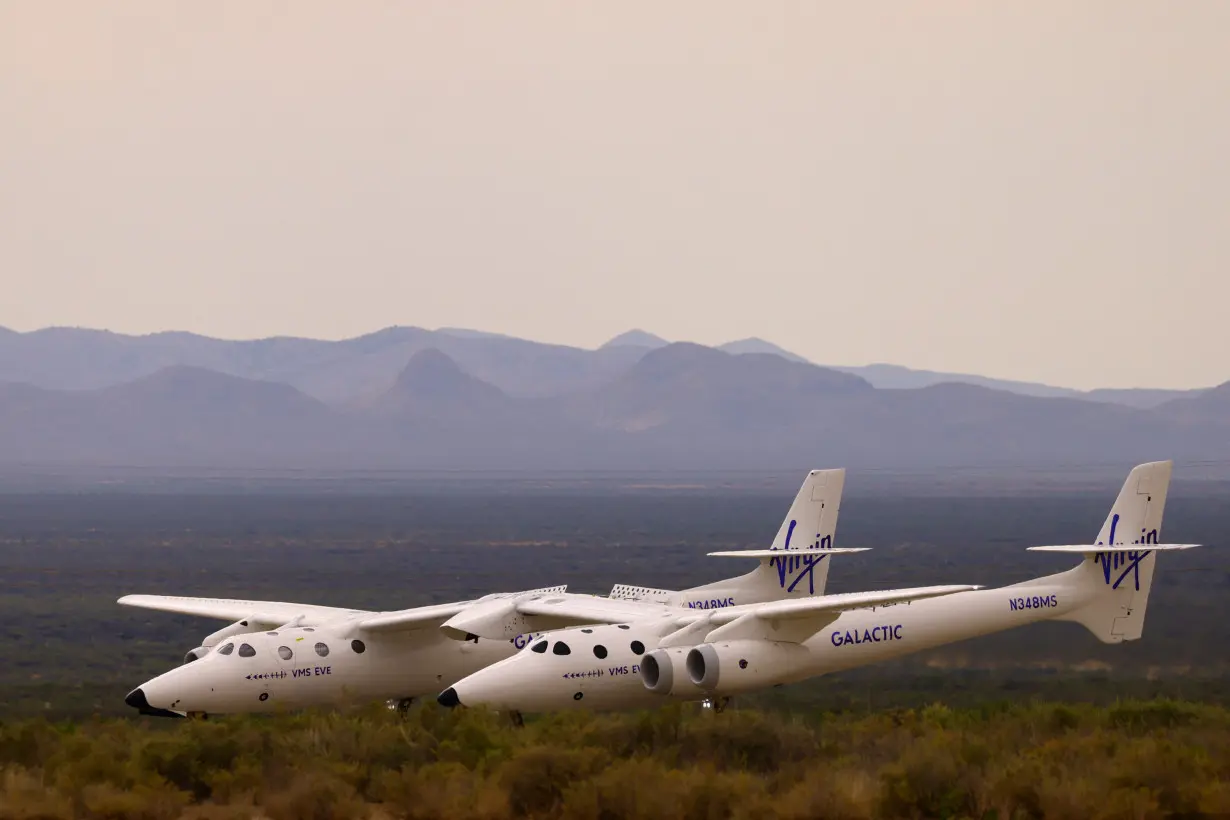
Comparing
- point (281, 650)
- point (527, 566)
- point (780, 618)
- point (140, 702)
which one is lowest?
point (527, 566)

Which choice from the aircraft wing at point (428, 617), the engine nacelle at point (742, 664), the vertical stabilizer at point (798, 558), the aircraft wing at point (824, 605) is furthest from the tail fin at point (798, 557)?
the aircraft wing at point (824, 605)

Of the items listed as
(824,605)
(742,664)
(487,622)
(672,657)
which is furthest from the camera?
(487,622)

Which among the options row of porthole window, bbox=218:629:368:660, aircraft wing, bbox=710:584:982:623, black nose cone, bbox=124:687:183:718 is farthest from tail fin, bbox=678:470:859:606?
black nose cone, bbox=124:687:183:718

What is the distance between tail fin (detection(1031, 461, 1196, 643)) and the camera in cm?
3481

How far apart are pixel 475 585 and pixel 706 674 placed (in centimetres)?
4784

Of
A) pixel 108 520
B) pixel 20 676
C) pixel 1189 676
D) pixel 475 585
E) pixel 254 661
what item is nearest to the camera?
pixel 254 661

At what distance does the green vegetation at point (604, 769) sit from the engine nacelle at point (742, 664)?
7.30 ft

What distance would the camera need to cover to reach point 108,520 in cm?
13638

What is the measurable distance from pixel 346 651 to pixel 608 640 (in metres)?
4.31

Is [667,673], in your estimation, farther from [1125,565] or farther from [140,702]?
[1125,565]

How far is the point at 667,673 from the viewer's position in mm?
28547

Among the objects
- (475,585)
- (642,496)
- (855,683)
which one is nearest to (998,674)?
(855,683)

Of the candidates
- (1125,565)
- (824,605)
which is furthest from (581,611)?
(1125,565)

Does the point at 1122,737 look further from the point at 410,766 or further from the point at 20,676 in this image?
the point at 20,676
